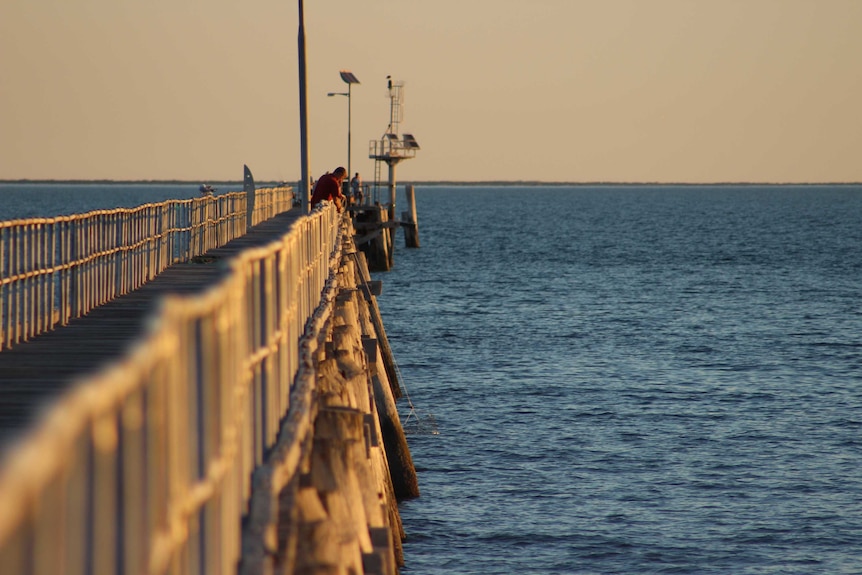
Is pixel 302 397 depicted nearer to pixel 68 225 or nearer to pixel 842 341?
pixel 68 225

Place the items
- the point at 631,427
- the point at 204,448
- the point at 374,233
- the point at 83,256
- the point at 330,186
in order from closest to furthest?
the point at 204,448, the point at 83,256, the point at 631,427, the point at 330,186, the point at 374,233

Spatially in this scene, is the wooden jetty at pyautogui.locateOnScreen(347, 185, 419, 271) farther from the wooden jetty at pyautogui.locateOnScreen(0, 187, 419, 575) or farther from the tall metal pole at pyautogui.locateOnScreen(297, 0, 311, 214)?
the wooden jetty at pyautogui.locateOnScreen(0, 187, 419, 575)

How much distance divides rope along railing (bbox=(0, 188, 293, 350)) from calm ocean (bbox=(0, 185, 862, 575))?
5.03 metres

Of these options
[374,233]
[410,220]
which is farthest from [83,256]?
[410,220]

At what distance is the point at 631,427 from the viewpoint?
21.8m

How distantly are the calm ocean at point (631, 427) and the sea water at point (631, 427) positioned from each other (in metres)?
0.05

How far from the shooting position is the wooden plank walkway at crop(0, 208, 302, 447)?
7.97 meters

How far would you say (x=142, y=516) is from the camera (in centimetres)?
274

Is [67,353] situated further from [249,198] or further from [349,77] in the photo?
[349,77]

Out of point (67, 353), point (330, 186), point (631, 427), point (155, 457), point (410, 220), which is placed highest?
point (330, 186)

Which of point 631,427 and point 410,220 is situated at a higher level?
point 410,220

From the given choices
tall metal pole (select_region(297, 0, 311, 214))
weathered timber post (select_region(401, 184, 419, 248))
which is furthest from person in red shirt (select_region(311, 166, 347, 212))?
weathered timber post (select_region(401, 184, 419, 248))

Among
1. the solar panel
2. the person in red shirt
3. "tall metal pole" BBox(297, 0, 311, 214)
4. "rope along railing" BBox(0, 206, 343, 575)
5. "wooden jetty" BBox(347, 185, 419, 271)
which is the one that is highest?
the solar panel

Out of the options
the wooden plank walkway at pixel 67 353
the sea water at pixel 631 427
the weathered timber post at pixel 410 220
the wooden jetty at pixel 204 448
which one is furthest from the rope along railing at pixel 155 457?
the weathered timber post at pixel 410 220
